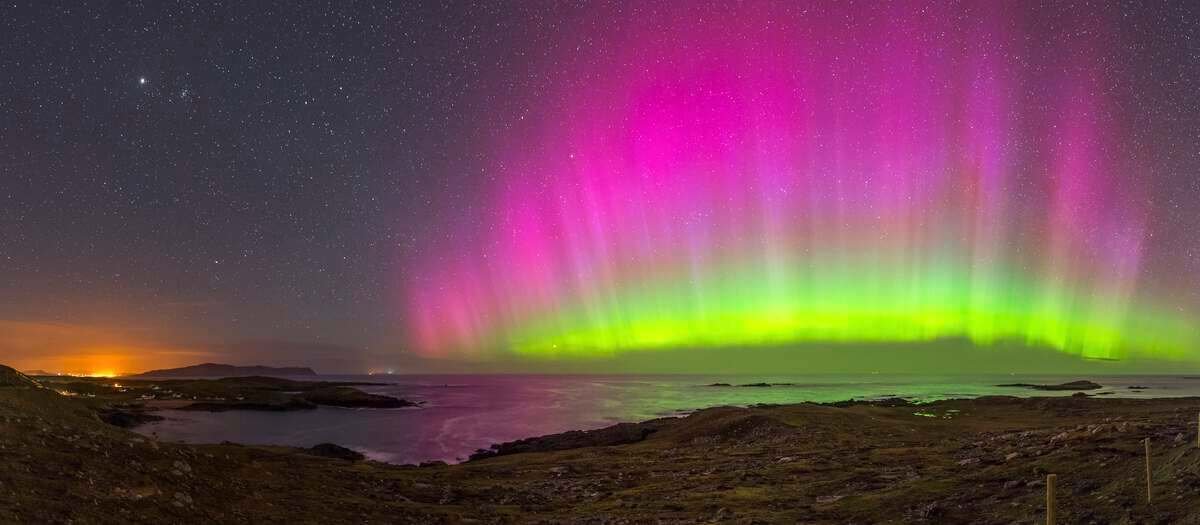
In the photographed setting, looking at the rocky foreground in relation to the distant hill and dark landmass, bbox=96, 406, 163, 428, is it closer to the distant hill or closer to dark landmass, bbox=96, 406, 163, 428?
the distant hill

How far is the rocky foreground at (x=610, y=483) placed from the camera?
1572 centimetres

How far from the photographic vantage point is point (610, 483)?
1114 inches

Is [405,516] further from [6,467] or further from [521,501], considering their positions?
[6,467]

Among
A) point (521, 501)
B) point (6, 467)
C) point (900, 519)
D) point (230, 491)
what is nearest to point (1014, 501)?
point (900, 519)

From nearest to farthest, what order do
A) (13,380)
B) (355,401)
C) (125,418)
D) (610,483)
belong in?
1. (13,380)
2. (610,483)
3. (125,418)
4. (355,401)

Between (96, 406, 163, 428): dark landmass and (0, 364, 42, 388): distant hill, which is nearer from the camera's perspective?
(0, 364, 42, 388): distant hill

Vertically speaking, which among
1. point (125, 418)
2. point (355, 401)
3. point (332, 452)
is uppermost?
point (332, 452)

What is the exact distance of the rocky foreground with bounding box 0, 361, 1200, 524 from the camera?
15719 millimetres

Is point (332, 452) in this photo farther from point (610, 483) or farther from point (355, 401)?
point (355, 401)

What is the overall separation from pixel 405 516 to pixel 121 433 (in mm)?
9577

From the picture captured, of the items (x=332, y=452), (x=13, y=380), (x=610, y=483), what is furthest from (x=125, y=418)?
(x=610, y=483)

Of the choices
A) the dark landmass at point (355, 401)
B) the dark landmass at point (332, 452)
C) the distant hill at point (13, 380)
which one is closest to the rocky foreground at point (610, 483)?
the distant hill at point (13, 380)

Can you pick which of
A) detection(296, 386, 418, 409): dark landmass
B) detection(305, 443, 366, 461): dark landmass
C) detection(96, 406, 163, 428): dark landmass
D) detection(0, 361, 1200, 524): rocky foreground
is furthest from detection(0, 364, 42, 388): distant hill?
detection(296, 386, 418, 409): dark landmass

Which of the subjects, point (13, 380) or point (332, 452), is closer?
point (13, 380)
